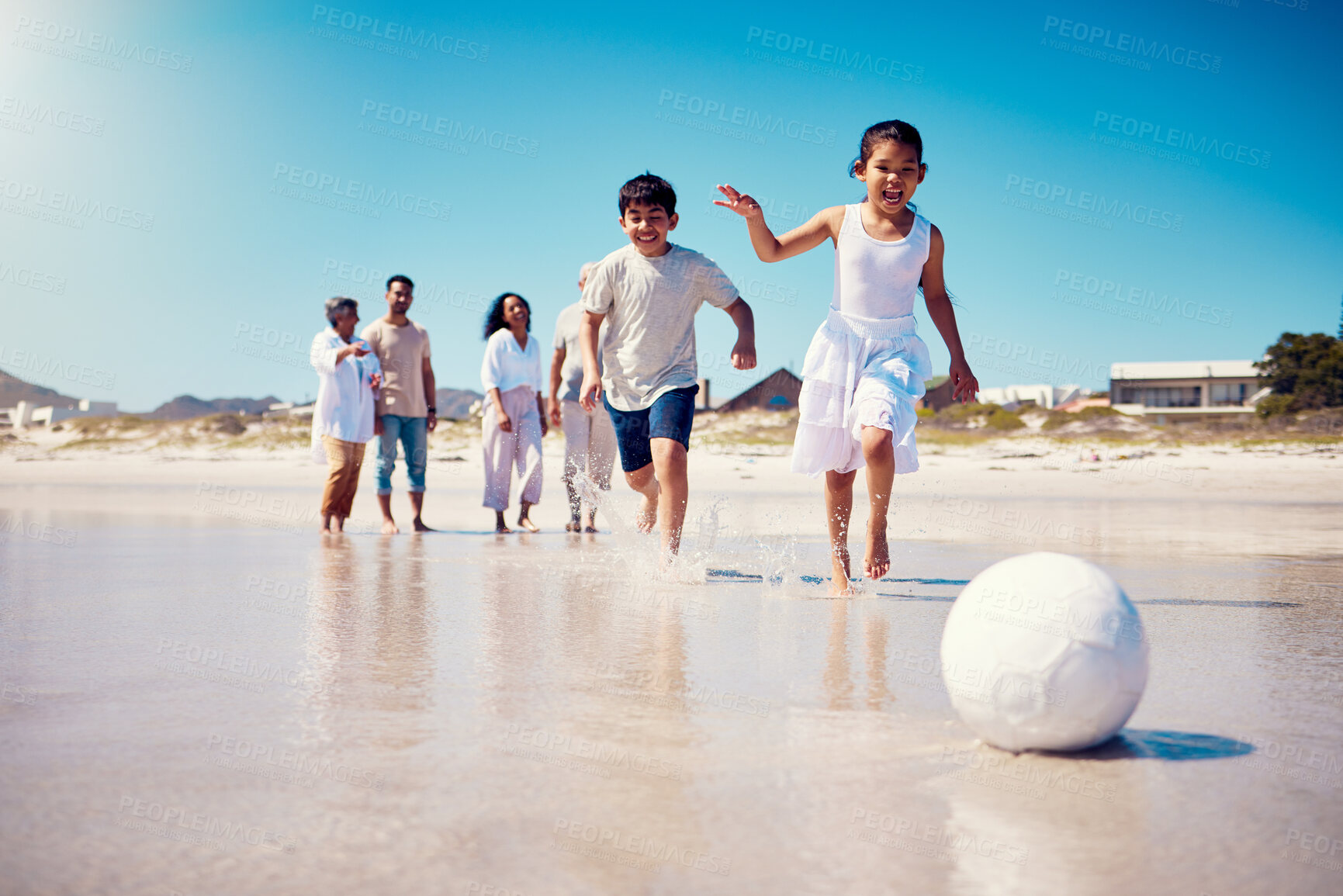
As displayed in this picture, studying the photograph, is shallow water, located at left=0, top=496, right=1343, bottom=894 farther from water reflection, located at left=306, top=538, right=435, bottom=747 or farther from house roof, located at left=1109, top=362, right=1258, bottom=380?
house roof, located at left=1109, top=362, right=1258, bottom=380

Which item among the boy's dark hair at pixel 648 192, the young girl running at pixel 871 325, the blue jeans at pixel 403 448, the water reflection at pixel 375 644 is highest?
the boy's dark hair at pixel 648 192

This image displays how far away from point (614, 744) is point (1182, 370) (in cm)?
5477

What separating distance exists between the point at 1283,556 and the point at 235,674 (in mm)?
6092

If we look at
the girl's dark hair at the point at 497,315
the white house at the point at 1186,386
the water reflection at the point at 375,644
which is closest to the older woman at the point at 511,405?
the girl's dark hair at the point at 497,315

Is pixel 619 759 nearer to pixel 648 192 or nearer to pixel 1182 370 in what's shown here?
pixel 648 192

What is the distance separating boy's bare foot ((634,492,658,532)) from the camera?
20.3 feet

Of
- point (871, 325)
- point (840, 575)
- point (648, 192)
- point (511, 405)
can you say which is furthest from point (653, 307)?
point (511, 405)

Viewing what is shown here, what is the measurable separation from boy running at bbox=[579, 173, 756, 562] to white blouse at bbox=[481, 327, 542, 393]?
3.29 meters

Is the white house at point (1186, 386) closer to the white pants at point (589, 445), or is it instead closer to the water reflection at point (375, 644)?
the white pants at point (589, 445)

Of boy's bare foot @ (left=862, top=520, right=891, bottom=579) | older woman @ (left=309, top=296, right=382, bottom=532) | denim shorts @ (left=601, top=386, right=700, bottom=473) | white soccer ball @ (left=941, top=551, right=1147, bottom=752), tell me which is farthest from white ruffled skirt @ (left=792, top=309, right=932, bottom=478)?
older woman @ (left=309, top=296, right=382, bottom=532)

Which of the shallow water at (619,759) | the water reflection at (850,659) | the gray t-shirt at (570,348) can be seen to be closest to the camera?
the shallow water at (619,759)

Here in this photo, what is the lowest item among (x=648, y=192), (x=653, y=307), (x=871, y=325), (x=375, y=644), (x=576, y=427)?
(x=375, y=644)

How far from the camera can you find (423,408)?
29.0ft

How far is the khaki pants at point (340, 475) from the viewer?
326 inches
